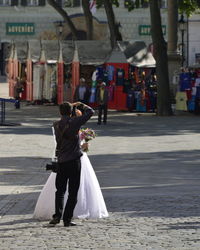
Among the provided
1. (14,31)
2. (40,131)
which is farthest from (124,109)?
(14,31)

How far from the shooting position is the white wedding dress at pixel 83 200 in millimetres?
14258

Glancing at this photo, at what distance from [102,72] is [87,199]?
32248 mm

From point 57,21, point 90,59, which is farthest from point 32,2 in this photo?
point 90,59

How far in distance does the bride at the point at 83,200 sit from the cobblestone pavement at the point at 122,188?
8.1 inches

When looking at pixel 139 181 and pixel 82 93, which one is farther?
pixel 82 93

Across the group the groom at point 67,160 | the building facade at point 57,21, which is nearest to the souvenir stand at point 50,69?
the building facade at point 57,21

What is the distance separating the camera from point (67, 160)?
13.6 metres

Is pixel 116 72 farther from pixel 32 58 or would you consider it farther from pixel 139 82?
pixel 32 58

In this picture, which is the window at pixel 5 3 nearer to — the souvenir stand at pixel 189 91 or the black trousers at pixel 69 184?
the souvenir stand at pixel 189 91

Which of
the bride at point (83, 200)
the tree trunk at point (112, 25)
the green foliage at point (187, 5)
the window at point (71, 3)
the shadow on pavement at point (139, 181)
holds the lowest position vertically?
the shadow on pavement at point (139, 181)

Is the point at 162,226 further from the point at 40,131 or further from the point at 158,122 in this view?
the point at 158,122

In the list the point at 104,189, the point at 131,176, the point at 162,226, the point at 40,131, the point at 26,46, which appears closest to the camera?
the point at 162,226

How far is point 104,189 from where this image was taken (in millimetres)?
18312

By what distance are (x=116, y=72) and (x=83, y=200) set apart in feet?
105
